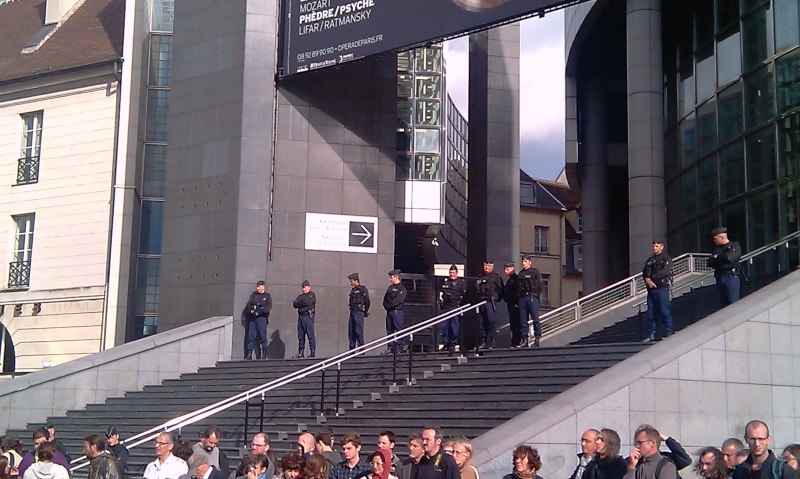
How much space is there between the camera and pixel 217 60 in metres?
25.8

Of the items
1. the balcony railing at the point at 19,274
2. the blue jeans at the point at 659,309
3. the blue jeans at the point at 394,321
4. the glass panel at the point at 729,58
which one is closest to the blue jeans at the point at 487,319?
the blue jeans at the point at 394,321

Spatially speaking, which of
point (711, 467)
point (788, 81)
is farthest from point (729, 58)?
point (711, 467)

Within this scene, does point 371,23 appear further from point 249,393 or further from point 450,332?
point 249,393

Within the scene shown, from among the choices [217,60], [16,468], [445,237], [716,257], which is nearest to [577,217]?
[445,237]

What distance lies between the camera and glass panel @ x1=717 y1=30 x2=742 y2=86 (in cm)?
2708

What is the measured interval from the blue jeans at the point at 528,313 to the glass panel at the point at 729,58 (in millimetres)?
10815

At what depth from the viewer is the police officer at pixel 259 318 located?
2330 cm

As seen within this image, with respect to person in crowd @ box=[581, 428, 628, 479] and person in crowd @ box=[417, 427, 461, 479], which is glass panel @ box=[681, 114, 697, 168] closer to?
person in crowd @ box=[417, 427, 461, 479]

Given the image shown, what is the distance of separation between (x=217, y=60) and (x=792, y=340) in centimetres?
1502

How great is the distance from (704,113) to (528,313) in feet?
40.2

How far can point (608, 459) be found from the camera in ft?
28.7

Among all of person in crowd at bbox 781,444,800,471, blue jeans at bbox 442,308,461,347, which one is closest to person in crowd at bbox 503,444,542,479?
person in crowd at bbox 781,444,800,471

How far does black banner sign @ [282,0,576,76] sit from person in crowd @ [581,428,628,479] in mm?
13232

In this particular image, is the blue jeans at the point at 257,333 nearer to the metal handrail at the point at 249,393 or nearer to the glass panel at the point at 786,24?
the metal handrail at the point at 249,393
